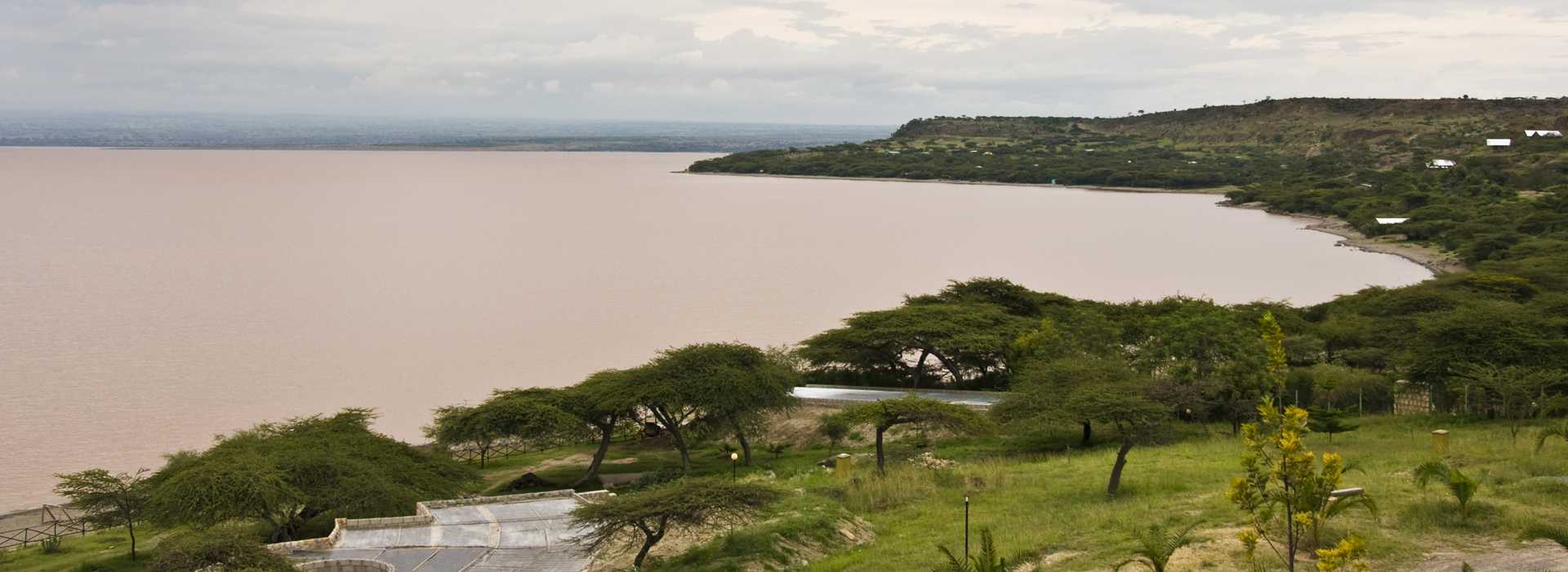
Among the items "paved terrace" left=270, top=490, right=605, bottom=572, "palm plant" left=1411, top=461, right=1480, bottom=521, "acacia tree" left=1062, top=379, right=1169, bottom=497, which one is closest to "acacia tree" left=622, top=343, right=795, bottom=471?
"paved terrace" left=270, top=490, right=605, bottom=572

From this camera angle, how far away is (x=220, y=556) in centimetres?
1633

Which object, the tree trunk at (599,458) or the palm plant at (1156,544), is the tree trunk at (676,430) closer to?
the tree trunk at (599,458)

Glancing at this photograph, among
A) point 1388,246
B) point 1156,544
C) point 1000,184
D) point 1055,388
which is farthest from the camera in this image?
point 1000,184

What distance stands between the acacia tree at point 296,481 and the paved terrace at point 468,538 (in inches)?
35.9

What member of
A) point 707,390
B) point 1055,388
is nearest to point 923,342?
point 707,390

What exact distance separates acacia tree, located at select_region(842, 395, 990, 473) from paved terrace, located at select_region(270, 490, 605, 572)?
16.2ft

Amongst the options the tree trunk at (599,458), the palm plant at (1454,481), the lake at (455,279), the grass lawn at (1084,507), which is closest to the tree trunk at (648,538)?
the grass lawn at (1084,507)

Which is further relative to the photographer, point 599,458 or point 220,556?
point 599,458

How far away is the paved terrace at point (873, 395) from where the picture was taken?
30172mm

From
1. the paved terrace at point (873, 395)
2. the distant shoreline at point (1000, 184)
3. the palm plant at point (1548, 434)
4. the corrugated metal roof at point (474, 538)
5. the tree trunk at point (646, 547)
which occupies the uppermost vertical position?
the palm plant at point (1548, 434)

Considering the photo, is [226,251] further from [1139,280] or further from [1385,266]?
[1385,266]

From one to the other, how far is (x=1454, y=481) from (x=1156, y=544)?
4.35 m

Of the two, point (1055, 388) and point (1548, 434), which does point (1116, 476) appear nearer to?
point (1055, 388)

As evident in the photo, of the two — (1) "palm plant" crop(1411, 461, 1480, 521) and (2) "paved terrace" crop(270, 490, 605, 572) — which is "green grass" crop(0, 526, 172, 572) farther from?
(1) "palm plant" crop(1411, 461, 1480, 521)
